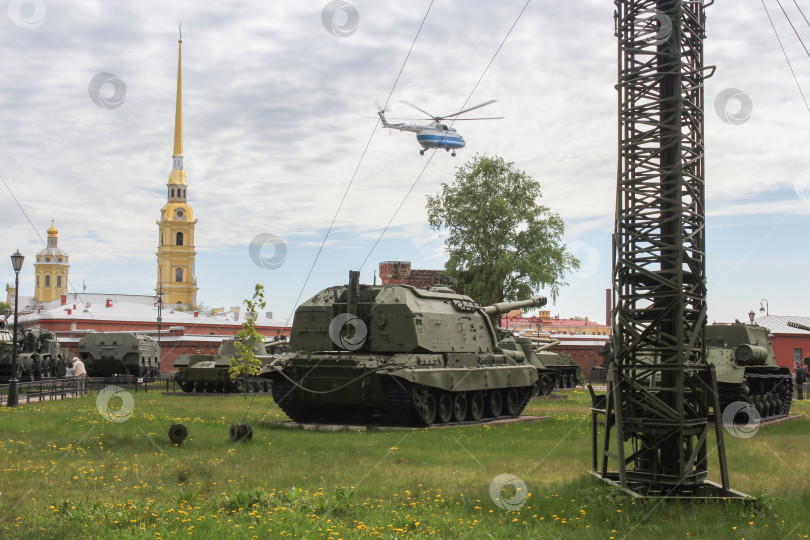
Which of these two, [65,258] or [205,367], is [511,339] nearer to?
[205,367]

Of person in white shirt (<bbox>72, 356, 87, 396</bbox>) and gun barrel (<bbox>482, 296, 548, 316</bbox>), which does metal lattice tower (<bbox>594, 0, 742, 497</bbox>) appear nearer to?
gun barrel (<bbox>482, 296, 548, 316</bbox>)

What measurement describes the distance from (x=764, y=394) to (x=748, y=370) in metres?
0.89

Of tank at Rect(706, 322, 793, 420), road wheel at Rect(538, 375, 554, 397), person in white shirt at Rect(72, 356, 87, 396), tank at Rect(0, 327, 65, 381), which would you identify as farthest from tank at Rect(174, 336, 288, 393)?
tank at Rect(706, 322, 793, 420)

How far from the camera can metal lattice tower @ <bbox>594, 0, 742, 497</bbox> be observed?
9.15 meters

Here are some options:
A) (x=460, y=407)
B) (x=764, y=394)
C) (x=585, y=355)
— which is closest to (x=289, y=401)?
(x=460, y=407)

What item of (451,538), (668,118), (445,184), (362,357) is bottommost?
(451,538)

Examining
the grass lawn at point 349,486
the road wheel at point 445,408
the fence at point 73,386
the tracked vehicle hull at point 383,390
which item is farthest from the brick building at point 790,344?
the grass lawn at point 349,486

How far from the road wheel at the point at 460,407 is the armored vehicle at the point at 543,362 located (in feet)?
13.8

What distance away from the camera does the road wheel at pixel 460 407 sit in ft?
60.6

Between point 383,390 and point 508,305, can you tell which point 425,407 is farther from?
point 508,305

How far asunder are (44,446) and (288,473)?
461cm

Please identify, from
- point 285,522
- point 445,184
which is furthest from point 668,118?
point 445,184

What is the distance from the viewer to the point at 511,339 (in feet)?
91.0

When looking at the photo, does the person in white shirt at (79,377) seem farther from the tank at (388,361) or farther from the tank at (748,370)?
the tank at (748,370)
